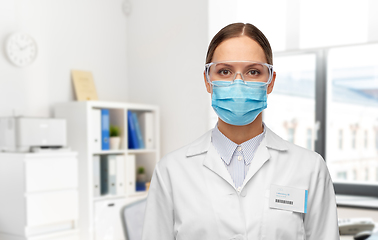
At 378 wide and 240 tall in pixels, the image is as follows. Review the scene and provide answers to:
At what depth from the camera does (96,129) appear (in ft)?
11.4

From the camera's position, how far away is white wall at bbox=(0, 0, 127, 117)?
339 cm

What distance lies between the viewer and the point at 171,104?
13.5 ft

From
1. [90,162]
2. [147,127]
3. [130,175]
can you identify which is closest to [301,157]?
[90,162]

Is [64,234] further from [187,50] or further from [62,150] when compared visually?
[187,50]

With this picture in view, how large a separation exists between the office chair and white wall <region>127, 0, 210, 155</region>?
83.7 inches

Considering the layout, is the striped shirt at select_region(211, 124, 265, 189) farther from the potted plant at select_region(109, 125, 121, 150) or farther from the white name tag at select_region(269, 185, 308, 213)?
the potted plant at select_region(109, 125, 121, 150)

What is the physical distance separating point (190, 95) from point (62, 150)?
137cm

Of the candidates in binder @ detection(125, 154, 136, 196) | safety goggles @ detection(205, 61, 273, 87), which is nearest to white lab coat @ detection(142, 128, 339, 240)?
safety goggles @ detection(205, 61, 273, 87)

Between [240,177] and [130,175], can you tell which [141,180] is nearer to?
[130,175]

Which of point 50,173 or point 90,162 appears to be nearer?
point 50,173

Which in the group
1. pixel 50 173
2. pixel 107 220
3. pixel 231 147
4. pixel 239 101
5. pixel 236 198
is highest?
pixel 239 101

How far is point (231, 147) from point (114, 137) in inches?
110

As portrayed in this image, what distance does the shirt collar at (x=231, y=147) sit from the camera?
0.98 m

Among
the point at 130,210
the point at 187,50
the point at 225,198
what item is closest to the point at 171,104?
the point at 187,50
